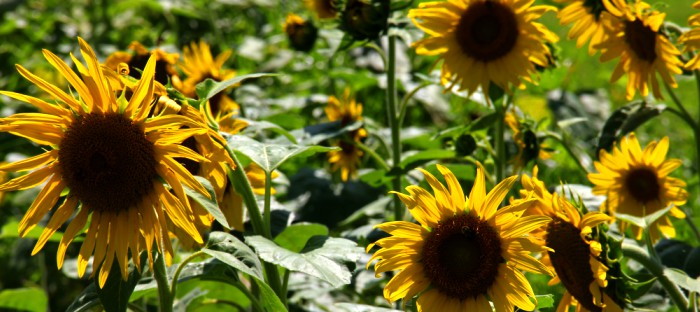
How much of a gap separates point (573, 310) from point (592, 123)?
1.75m

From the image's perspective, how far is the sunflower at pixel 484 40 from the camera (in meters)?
1.98

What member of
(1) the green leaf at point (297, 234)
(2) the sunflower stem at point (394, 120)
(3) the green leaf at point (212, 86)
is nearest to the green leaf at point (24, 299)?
(1) the green leaf at point (297, 234)

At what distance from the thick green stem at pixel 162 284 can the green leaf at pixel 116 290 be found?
4 cm

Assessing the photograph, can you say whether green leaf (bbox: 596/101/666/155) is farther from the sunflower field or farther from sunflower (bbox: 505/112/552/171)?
sunflower (bbox: 505/112/552/171)

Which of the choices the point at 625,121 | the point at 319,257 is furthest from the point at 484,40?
the point at 319,257

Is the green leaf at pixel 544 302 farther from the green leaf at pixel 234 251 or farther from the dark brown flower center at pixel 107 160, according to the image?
the dark brown flower center at pixel 107 160

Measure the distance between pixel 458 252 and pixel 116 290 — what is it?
20.4 inches

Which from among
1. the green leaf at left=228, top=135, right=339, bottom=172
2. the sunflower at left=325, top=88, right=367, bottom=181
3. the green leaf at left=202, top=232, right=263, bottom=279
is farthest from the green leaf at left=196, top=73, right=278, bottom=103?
the sunflower at left=325, top=88, right=367, bottom=181

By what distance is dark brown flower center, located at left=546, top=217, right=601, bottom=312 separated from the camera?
1.49 m

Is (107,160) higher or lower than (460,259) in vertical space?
higher

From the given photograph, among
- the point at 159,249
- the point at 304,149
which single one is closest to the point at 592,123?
the point at 304,149

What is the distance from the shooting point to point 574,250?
1498mm

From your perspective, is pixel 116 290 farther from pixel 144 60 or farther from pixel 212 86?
pixel 144 60

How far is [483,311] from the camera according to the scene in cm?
147
